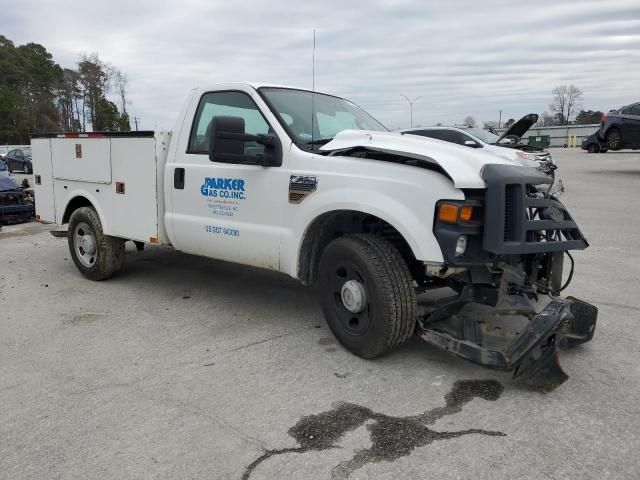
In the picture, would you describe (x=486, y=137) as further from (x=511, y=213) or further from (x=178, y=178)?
(x=511, y=213)

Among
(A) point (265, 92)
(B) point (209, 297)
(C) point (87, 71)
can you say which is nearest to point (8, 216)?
(B) point (209, 297)

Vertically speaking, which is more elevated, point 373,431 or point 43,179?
point 43,179

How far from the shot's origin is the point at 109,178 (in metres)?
5.84

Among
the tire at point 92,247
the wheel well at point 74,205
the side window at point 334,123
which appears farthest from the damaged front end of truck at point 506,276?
the wheel well at point 74,205

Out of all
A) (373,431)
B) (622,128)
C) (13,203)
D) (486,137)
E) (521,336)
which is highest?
(622,128)

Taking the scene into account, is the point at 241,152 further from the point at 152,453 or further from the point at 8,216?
the point at 8,216

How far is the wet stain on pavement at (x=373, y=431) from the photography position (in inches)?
109

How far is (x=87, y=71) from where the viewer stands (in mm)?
46875

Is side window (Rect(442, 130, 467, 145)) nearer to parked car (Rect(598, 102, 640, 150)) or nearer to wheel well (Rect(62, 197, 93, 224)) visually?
wheel well (Rect(62, 197, 93, 224))

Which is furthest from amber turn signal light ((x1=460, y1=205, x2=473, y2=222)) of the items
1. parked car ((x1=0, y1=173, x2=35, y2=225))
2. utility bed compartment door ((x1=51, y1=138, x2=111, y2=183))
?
parked car ((x1=0, y1=173, x2=35, y2=225))

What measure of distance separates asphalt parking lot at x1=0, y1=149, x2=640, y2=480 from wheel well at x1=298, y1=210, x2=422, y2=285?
63 cm

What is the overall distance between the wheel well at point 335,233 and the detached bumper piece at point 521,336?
519 mm

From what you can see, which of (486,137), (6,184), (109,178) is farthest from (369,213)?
(486,137)

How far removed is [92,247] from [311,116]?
10.1 feet
